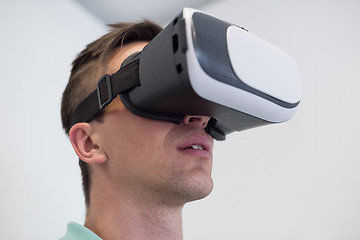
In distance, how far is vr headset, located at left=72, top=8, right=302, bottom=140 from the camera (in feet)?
1.57

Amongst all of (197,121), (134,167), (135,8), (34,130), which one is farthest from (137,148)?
(135,8)

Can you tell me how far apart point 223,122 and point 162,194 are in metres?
0.20

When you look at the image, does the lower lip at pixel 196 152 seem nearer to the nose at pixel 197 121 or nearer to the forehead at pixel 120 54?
the nose at pixel 197 121

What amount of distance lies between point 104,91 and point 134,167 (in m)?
0.18

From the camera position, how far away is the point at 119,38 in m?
0.82

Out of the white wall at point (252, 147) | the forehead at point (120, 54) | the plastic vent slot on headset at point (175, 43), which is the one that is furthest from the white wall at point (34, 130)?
the plastic vent slot on headset at point (175, 43)

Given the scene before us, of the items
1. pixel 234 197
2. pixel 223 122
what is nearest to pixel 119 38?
pixel 223 122

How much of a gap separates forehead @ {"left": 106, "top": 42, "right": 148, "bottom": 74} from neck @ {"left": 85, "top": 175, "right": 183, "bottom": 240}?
284 mm

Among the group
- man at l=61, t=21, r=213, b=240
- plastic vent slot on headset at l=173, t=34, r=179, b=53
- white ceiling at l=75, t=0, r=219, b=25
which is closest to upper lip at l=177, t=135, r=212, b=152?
man at l=61, t=21, r=213, b=240

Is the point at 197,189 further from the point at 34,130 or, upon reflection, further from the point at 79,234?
the point at 34,130

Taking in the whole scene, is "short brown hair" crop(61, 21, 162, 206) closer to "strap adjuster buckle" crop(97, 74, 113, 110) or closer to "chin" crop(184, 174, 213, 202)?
"strap adjuster buckle" crop(97, 74, 113, 110)

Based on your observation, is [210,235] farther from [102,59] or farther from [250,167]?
[102,59]

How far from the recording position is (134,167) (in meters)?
0.69

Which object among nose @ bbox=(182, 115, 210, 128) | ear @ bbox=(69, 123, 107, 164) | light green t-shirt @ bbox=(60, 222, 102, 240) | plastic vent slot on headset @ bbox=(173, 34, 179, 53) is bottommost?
light green t-shirt @ bbox=(60, 222, 102, 240)
